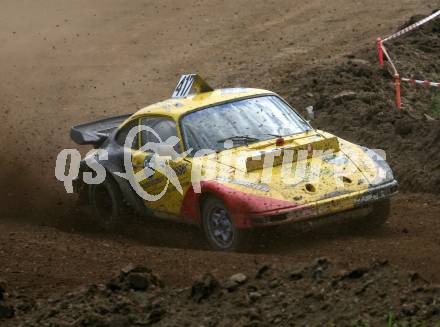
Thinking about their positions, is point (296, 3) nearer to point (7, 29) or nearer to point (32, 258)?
point (7, 29)

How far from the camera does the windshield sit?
1187cm

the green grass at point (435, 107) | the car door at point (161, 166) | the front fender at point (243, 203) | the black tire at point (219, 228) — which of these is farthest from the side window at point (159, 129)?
the green grass at point (435, 107)

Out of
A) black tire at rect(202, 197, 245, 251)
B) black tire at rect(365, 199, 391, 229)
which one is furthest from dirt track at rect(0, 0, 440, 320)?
black tire at rect(202, 197, 245, 251)

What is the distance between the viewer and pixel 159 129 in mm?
A: 12391

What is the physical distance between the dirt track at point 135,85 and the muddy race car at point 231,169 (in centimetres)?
43

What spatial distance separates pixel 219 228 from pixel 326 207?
3.98 feet

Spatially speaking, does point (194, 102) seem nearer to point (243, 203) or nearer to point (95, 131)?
point (95, 131)

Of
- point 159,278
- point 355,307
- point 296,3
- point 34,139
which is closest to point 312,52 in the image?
point 296,3

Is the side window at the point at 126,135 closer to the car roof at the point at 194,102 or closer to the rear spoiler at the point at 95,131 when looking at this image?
→ the car roof at the point at 194,102

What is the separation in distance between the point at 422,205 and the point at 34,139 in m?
8.65

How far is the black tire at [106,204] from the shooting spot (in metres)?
13.0

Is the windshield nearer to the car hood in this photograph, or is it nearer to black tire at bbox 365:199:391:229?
the car hood

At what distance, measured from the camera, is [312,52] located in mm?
21281

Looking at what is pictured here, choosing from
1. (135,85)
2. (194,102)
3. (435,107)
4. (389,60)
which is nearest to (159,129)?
(194,102)
